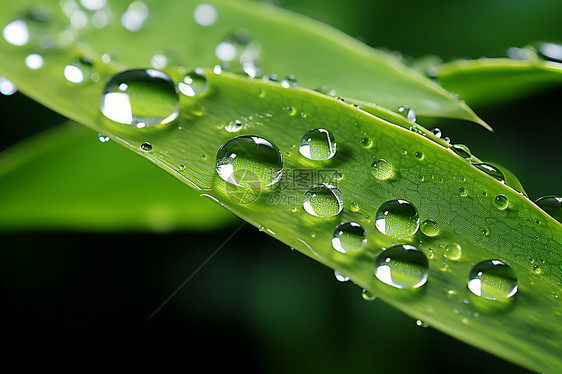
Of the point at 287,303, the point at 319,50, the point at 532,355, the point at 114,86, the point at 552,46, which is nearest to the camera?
the point at 532,355

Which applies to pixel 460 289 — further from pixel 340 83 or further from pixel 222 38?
pixel 222 38

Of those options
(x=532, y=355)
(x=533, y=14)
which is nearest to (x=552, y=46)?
(x=533, y=14)

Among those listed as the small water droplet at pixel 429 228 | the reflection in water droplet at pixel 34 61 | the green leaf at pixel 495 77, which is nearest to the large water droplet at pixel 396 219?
the small water droplet at pixel 429 228

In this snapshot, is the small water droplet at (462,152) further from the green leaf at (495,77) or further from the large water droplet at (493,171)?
the green leaf at (495,77)

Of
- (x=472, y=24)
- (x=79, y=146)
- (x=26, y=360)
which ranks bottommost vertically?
(x=26, y=360)

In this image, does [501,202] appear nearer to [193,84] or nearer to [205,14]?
[193,84]

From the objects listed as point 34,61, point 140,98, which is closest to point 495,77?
point 140,98

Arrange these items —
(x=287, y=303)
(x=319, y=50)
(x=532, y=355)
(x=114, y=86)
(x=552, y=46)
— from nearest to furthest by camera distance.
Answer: (x=532, y=355) → (x=114, y=86) → (x=319, y=50) → (x=552, y=46) → (x=287, y=303)

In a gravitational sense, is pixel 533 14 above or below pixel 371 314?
above
